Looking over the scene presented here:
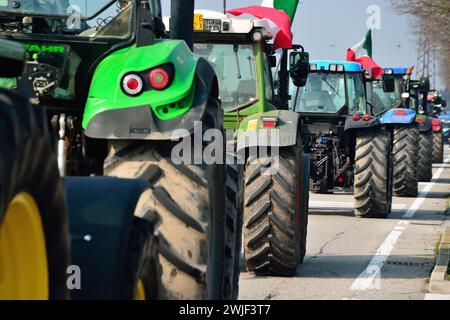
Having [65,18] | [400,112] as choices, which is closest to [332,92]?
[400,112]

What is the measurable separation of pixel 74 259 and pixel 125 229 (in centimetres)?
20

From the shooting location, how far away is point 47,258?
2.97 meters

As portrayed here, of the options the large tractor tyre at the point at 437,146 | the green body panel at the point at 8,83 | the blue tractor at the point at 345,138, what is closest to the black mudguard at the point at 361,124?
the blue tractor at the point at 345,138

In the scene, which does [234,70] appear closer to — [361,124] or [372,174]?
[372,174]

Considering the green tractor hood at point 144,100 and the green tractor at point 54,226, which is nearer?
the green tractor at point 54,226

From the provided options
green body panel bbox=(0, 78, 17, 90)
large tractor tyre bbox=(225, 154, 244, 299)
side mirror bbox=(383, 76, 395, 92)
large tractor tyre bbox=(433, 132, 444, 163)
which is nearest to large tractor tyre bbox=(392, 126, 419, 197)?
side mirror bbox=(383, 76, 395, 92)

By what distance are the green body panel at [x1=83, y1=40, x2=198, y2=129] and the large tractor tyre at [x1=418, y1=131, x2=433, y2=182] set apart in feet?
71.5

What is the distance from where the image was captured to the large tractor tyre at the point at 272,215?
998 cm

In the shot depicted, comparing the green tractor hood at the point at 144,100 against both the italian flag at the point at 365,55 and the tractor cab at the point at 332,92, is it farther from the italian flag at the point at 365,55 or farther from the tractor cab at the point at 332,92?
the italian flag at the point at 365,55

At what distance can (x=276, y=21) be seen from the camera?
451 inches

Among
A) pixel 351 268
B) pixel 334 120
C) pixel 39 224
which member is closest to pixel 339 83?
pixel 334 120

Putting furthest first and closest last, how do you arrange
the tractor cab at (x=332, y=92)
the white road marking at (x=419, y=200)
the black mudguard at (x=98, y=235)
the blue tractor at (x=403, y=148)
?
the blue tractor at (x=403, y=148)
the tractor cab at (x=332, y=92)
the white road marking at (x=419, y=200)
the black mudguard at (x=98, y=235)

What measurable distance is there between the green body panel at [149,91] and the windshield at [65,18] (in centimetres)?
46
